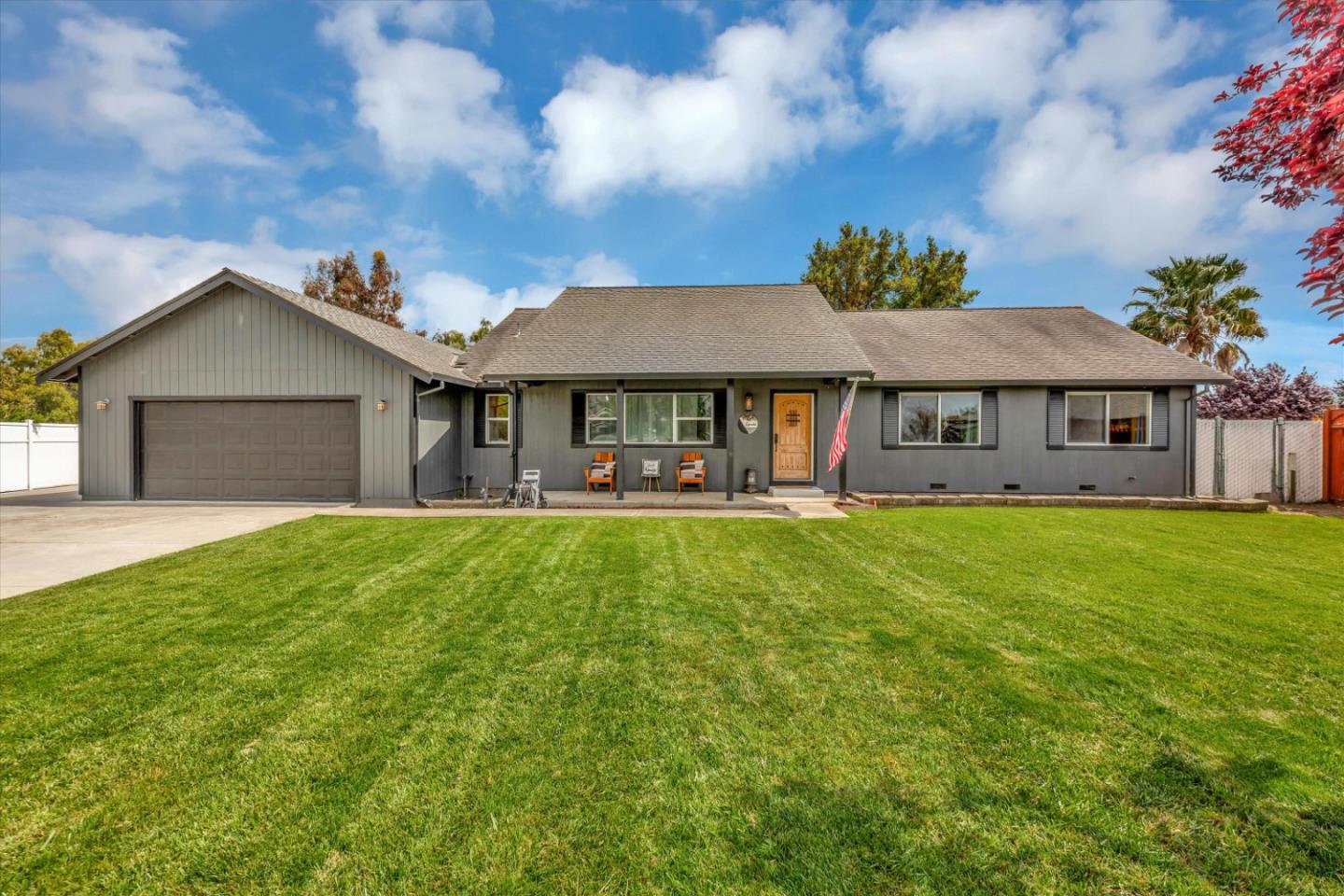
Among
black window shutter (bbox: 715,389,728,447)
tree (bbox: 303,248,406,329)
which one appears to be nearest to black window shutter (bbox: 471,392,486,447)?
black window shutter (bbox: 715,389,728,447)

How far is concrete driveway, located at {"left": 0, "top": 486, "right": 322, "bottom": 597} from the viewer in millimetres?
6152

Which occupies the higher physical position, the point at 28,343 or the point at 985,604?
the point at 28,343

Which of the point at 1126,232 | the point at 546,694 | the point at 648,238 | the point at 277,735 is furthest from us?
the point at 648,238

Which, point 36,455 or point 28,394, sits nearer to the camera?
point 36,455

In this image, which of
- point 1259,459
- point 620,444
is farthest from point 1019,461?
point 620,444

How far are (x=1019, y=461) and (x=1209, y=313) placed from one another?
1783 centimetres

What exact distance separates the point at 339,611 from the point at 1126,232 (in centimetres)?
2085

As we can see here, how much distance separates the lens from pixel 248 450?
450 inches

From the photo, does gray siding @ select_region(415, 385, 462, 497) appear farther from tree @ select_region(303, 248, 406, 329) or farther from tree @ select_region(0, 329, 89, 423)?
tree @ select_region(0, 329, 89, 423)

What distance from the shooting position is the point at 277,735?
2.84 metres

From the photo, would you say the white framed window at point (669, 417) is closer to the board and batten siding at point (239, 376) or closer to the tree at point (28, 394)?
the board and batten siding at point (239, 376)

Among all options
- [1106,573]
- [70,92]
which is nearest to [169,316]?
[70,92]

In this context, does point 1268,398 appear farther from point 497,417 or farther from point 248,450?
point 248,450

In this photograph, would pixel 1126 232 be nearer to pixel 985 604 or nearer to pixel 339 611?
pixel 985 604
